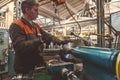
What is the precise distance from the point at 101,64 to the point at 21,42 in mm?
A: 843

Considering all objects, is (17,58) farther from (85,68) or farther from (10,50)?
(10,50)

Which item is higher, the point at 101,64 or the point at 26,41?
the point at 26,41

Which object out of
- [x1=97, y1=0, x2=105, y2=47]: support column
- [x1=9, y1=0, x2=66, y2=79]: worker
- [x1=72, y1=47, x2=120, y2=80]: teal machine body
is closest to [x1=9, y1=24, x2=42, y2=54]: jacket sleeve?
[x1=9, y1=0, x2=66, y2=79]: worker

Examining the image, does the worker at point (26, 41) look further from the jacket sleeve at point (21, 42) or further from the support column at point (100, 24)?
the support column at point (100, 24)

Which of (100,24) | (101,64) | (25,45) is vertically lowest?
(101,64)

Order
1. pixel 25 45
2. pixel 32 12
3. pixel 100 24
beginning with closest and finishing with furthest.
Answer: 1. pixel 25 45
2. pixel 32 12
3. pixel 100 24

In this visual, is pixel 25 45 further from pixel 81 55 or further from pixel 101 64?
pixel 101 64

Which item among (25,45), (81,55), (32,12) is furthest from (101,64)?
(32,12)

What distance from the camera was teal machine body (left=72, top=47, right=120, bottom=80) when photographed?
3.38ft

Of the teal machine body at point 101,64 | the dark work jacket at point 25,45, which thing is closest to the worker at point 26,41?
the dark work jacket at point 25,45

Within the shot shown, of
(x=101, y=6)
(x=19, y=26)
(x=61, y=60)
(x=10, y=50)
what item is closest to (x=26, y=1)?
(x=19, y=26)

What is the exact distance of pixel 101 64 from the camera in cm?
116

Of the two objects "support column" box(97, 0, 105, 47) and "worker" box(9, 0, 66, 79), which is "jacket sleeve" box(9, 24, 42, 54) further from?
"support column" box(97, 0, 105, 47)

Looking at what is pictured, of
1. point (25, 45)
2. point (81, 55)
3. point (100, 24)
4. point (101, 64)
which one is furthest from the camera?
point (100, 24)
